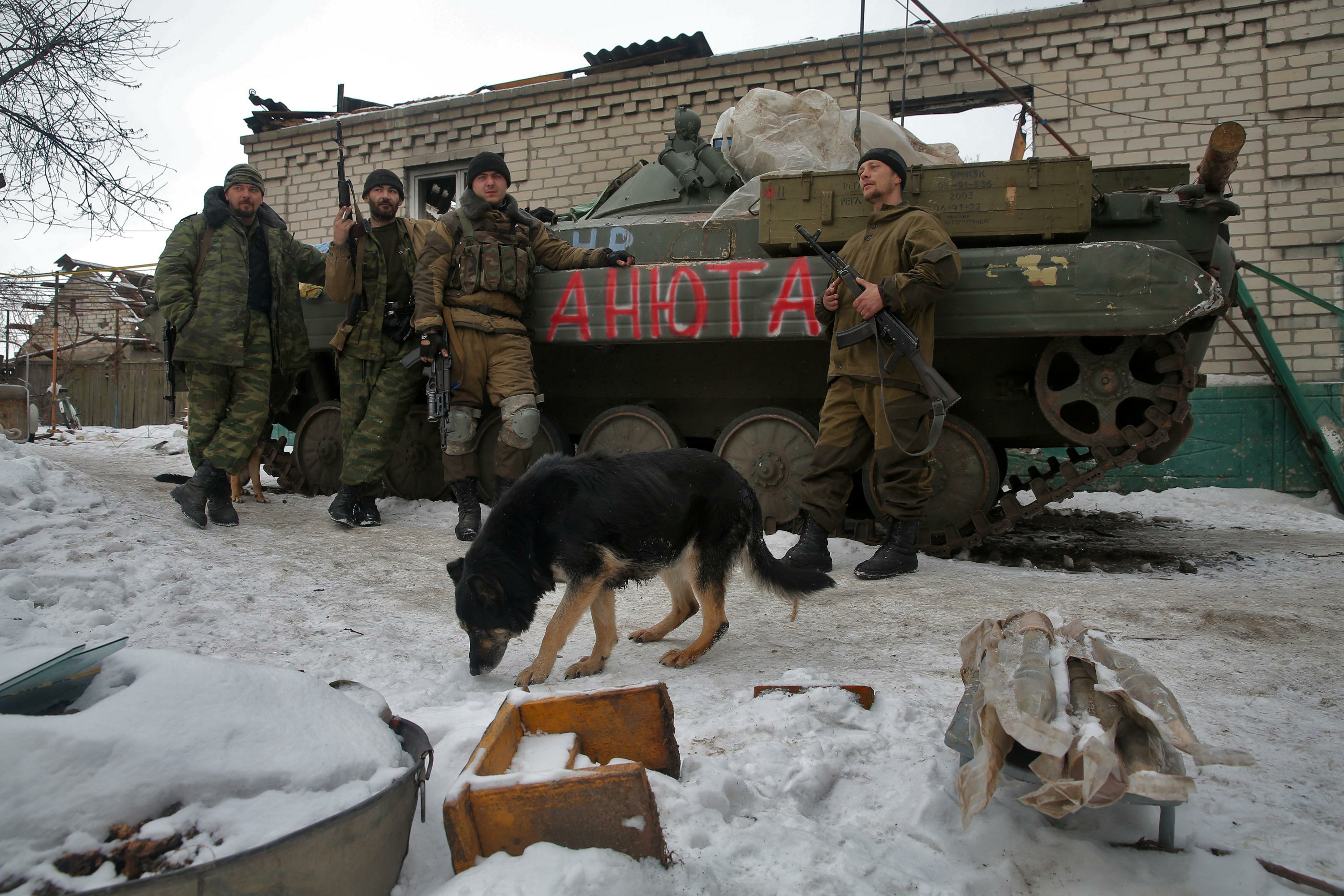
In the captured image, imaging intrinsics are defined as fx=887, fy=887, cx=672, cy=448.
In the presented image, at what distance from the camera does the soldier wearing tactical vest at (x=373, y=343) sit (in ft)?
18.3

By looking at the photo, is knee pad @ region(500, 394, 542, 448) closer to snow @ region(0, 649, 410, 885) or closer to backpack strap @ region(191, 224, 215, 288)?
backpack strap @ region(191, 224, 215, 288)

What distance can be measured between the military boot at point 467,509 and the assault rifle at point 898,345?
2.49 m

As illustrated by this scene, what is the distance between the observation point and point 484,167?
5379 mm

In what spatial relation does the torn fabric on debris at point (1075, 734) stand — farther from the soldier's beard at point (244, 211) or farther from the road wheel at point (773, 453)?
the soldier's beard at point (244, 211)

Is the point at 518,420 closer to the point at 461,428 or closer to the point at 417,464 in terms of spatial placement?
the point at 461,428

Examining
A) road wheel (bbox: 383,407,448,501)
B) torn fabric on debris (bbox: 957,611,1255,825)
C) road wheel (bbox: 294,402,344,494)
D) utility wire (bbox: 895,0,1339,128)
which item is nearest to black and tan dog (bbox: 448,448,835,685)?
torn fabric on debris (bbox: 957,611,1255,825)

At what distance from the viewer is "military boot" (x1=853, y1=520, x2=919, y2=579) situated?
14.9 feet

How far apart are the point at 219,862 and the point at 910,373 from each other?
12.4ft

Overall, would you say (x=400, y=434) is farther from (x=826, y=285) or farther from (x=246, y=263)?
(x=826, y=285)

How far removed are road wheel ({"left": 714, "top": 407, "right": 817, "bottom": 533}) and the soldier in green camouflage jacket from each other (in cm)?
279

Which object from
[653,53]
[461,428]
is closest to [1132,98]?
[653,53]

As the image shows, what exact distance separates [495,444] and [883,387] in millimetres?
3097

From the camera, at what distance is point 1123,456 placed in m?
4.81

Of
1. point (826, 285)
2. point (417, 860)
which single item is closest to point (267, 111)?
point (826, 285)
